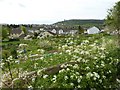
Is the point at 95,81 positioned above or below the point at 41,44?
above

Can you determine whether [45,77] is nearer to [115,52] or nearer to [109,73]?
[109,73]

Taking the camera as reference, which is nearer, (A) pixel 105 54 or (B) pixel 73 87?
(B) pixel 73 87

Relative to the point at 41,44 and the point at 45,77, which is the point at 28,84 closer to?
the point at 45,77

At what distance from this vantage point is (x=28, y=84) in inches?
383

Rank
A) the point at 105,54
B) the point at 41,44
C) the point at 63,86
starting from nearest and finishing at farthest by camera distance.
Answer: the point at 63,86 → the point at 105,54 → the point at 41,44

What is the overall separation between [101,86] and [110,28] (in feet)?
52.1

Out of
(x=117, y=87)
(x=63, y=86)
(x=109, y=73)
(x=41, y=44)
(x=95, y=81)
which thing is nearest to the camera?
(x=63, y=86)

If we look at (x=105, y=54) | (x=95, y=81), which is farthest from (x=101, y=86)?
(x=105, y=54)

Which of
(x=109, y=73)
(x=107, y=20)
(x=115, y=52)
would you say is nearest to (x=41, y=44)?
(x=107, y=20)

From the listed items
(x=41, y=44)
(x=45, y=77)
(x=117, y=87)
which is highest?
(x=45, y=77)

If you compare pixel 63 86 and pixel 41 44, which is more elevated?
pixel 63 86

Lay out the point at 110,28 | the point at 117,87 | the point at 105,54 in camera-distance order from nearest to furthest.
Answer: the point at 117,87
the point at 105,54
the point at 110,28

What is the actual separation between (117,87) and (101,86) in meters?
0.69

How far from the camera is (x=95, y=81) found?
33.7 feet
